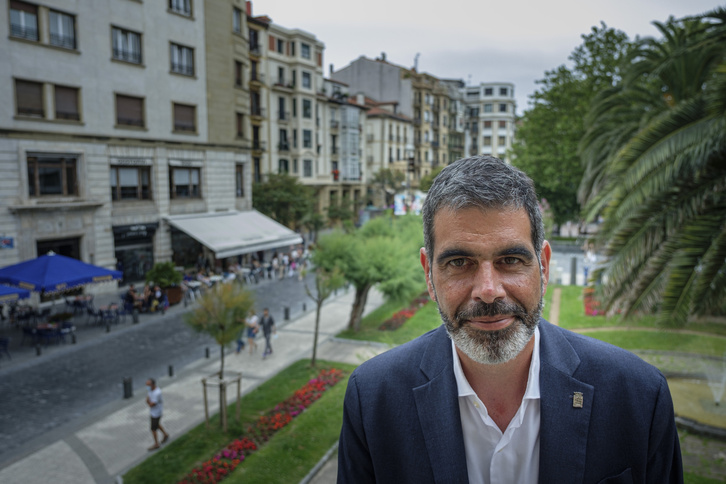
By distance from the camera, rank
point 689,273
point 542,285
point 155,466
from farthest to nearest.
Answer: point 155,466 < point 689,273 < point 542,285

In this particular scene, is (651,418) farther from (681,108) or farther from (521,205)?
(681,108)

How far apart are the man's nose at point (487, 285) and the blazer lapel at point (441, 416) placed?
1.42 feet

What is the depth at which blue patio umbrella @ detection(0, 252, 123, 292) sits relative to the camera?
19.1 metres

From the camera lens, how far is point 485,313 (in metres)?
2.18

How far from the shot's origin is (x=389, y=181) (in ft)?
201

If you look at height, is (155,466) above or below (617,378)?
below

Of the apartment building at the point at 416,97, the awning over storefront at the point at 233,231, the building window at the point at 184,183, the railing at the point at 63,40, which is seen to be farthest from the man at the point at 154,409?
Answer: the apartment building at the point at 416,97

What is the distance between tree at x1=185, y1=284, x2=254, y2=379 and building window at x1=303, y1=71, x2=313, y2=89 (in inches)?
1515

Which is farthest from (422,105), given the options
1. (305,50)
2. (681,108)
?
(681,108)

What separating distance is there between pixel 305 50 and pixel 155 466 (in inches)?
1716

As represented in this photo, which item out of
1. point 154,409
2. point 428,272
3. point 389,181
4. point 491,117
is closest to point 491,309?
point 428,272

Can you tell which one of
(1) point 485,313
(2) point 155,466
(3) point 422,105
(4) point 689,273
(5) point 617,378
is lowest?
(2) point 155,466

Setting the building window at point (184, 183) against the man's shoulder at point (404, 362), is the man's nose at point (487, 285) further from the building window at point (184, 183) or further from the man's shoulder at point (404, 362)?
the building window at point (184, 183)

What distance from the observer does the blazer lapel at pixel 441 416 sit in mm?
2232
